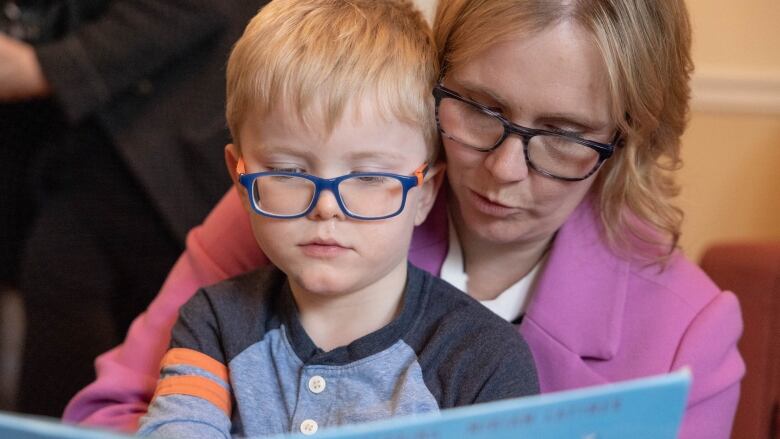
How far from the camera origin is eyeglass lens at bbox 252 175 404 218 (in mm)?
1099

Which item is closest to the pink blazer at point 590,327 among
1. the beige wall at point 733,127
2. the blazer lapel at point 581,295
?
the blazer lapel at point 581,295

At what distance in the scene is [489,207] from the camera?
1.29m

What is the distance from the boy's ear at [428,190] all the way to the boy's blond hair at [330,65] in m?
0.04

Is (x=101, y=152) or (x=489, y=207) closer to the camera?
(x=489, y=207)

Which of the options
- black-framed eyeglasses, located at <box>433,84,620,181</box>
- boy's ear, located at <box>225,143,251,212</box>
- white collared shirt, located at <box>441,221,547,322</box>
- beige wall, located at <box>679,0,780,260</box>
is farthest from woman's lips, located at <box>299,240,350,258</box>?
beige wall, located at <box>679,0,780,260</box>

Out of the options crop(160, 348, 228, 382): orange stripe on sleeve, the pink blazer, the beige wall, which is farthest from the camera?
the beige wall

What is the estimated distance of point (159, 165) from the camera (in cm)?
191

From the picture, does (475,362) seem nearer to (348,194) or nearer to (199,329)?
(348,194)

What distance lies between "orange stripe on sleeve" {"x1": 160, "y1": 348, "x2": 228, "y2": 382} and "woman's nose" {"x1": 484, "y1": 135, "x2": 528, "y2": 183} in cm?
42

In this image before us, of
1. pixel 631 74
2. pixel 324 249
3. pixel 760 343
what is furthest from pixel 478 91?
pixel 760 343

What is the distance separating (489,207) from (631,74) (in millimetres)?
249

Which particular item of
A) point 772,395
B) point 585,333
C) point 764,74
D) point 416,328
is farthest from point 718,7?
point 416,328

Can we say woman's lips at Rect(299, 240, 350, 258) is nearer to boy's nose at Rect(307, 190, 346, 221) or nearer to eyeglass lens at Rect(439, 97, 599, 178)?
boy's nose at Rect(307, 190, 346, 221)

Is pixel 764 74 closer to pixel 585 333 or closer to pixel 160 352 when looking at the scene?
pixel 585 333
